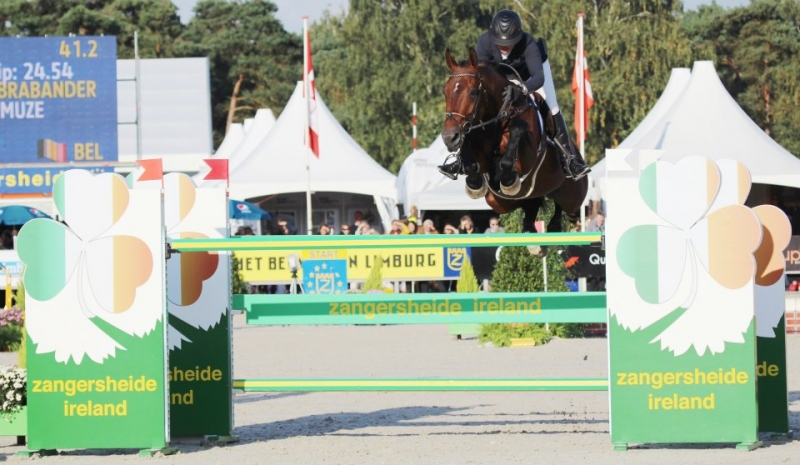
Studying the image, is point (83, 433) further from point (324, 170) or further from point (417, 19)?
point (417, 19)

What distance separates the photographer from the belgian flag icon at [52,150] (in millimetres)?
23078

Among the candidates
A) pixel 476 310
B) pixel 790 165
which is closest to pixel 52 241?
pixel 476 310

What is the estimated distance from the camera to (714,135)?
2081cm

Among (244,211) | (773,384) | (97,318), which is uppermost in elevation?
(244,211)

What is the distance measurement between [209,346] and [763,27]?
45.5m

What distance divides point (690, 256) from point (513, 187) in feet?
4.44

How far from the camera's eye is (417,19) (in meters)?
43.8

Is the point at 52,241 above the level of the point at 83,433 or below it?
above

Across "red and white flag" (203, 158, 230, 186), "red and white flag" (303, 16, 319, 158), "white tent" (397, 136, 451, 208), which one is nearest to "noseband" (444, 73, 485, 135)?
"red and white flag" (203, 158, 230, 186)

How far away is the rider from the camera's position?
7.60 m

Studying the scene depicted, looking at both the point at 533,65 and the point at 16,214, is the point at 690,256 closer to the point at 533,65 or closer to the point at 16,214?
Answer: the point at 533,65

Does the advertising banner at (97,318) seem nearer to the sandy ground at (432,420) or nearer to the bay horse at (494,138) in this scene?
the sandy ground at (432,420)

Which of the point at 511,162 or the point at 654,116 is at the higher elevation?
the point at 654,116

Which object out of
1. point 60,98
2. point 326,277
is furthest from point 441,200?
point 60,98
